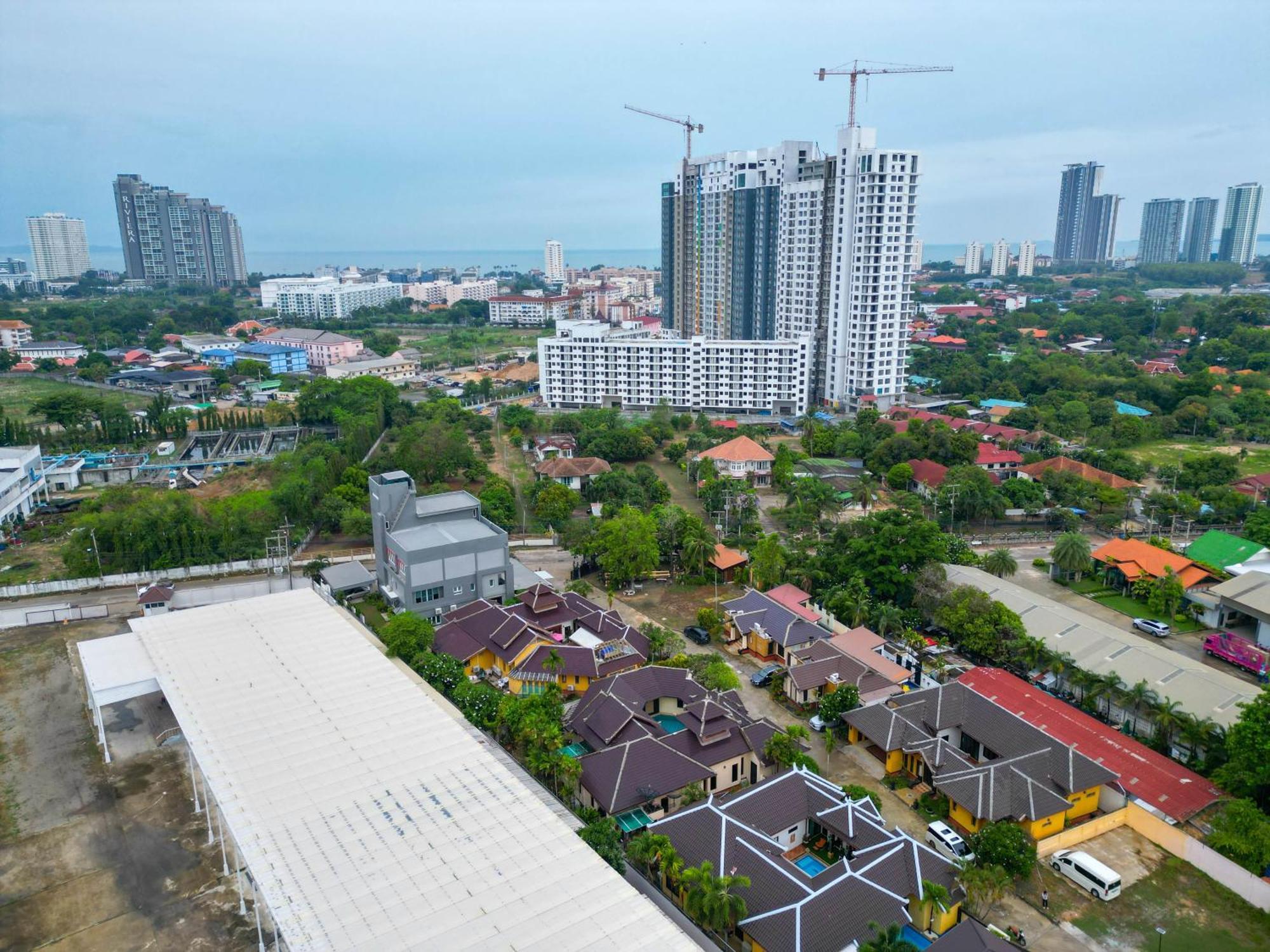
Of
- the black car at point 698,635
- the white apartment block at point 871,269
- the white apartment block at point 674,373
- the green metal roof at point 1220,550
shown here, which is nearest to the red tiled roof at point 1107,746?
the black car at point 698,635

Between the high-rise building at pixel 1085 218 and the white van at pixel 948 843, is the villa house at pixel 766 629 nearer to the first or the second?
the white van at pixel 948 843

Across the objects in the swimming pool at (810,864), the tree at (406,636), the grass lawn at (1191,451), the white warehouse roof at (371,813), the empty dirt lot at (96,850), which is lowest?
the swimming pool at (810,864)

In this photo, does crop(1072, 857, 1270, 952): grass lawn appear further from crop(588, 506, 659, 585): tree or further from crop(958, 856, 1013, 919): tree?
crop(588, 506, 659, 585): tree

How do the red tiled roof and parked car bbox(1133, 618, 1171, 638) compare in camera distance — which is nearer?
the red tiled roof

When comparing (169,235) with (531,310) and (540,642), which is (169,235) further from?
(540,642)

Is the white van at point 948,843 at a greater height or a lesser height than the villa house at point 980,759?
lesser

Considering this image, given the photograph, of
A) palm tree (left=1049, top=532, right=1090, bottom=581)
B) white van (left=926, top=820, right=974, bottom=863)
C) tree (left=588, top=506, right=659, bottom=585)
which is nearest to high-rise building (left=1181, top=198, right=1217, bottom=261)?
palm tree (left=1049, top=532, right=1090, bottom=581)
